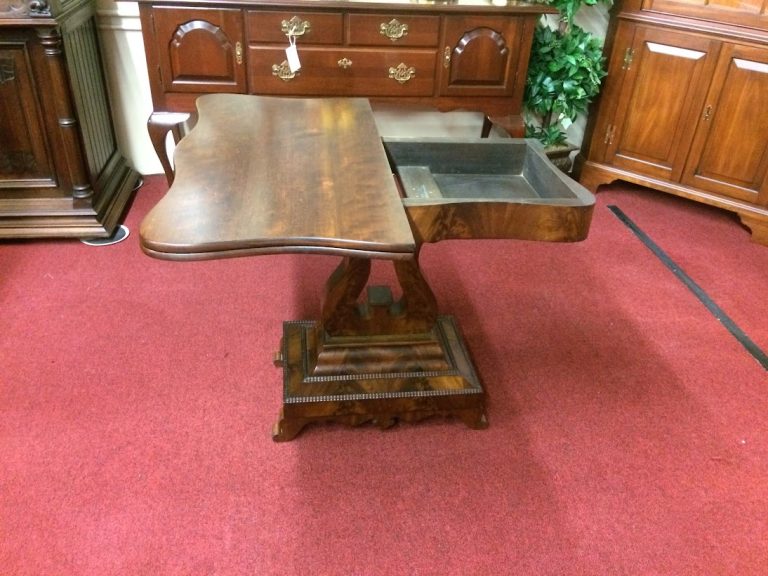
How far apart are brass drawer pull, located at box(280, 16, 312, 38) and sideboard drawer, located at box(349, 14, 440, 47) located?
154 mm

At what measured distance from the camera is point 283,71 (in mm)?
2223

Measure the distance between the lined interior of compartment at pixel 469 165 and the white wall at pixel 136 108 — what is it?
47.0 inches

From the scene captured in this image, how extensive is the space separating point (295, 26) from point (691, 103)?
5.22 feet

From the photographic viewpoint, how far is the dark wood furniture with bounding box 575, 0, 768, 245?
2.40 m

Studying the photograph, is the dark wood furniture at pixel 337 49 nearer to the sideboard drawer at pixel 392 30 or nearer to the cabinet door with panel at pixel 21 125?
the sideboard drawer at pixel 392 30

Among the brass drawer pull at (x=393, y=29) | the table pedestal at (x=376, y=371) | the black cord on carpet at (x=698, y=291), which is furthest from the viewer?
the brass drawer pull at (x=393, y=29)

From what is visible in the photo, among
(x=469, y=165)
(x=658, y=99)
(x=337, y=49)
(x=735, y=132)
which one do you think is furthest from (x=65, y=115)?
(x=735, y=132)

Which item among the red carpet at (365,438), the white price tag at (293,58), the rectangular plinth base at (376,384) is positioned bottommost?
the red carpet at (365,438)

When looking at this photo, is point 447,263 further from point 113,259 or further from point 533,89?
point 113,259

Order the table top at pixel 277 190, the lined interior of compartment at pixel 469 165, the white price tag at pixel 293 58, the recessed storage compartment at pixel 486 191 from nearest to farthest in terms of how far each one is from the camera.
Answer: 1. the table top at pixel 277 190
2. the recessed storage compartment at pixel 486 191
3. the lined interior of compartment at pixel 469 165
4. the white price tag at pixel 293 58

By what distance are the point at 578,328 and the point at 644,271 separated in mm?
521

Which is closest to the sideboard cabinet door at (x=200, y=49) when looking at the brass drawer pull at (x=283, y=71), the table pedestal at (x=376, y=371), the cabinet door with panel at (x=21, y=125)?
the brass drawer pull at (x=283, y=71)

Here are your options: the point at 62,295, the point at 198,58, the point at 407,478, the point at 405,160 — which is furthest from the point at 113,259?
the point at 407,478

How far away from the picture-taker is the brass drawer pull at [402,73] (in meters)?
2.27
